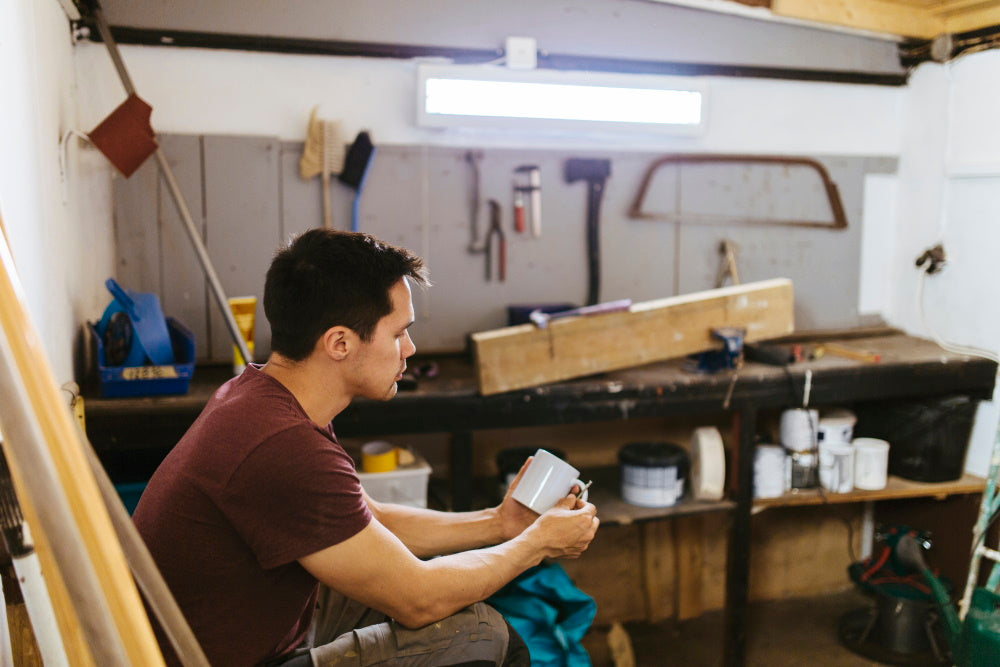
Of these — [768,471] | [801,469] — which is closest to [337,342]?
[768,471]

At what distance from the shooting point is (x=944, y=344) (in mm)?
3164

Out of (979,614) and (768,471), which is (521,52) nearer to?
(768,471)

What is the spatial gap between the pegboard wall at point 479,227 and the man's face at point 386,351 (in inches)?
49.3

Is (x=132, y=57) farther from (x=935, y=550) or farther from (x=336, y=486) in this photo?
(x=935, y=550)

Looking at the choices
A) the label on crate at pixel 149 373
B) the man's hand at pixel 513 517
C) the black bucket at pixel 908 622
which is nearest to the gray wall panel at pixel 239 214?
the label on crate at pixel 149 373

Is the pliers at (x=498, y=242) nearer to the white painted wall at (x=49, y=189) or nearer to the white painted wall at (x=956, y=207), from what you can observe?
the white painted wall at (x=49, y=189)

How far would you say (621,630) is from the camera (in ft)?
9.80

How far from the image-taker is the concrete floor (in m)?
2.98

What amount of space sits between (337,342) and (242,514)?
337 mm

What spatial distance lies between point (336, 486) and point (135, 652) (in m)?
0.49

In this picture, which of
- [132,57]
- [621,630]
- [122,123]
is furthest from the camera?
[621,630]

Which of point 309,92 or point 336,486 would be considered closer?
point 336,486

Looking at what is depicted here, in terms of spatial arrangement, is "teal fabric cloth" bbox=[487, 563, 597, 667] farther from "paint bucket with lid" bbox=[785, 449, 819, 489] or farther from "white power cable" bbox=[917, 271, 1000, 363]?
"white power cable" bbox=[917, 271, 1000, 363]

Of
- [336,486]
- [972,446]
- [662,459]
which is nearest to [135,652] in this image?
[336,486]
